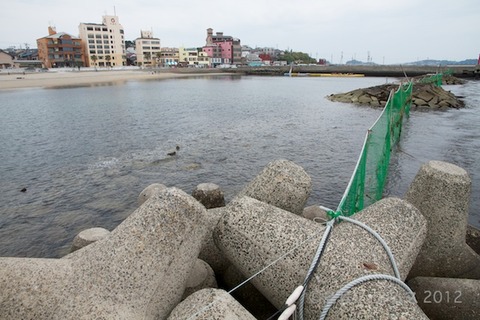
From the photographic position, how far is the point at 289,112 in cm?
3008

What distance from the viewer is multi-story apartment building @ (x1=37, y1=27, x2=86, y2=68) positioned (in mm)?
104938

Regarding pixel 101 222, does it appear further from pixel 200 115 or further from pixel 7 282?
pixel 200 115

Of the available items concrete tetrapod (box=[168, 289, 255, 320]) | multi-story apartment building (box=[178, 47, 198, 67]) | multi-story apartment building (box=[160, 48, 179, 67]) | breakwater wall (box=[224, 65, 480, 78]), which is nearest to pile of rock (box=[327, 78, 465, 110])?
breakwater wall (box=[224, 65, 480, 78])

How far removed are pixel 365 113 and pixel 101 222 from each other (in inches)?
964

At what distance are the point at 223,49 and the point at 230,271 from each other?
16211 centimetres

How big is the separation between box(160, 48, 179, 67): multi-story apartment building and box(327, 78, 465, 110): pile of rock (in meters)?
118

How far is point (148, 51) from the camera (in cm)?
13712

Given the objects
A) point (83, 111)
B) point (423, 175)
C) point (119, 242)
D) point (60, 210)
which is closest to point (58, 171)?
point (60, 210)

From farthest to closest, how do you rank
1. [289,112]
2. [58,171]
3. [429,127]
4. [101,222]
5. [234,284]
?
[289,112] → [429,127] → [58,171] → [101,222] → [234,284]

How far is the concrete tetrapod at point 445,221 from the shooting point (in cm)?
464

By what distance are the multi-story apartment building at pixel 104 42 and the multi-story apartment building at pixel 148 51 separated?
38.1ft

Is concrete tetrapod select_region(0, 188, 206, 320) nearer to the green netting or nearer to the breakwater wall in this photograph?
the green netting

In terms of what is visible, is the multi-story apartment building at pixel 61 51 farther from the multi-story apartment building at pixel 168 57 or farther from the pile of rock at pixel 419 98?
the pile of rock at pixel 419 98

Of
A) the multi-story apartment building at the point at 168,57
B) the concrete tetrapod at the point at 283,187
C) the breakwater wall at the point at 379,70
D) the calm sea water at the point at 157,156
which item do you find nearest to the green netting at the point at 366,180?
the concrete tetrapod at the point at 283,187
